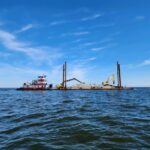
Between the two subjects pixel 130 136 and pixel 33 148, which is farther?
pixel 130 136

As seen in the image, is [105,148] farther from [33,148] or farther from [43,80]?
[43,80]

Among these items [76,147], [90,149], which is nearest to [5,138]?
[76,147]

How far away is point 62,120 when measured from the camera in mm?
13609

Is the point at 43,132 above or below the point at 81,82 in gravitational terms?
below

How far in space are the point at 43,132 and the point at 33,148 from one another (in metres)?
2.59

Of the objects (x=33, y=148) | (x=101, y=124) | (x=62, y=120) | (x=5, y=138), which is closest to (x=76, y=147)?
(x=33, y=148)

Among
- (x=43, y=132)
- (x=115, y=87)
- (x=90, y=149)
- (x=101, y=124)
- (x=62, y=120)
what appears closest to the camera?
(x=90, y=149)

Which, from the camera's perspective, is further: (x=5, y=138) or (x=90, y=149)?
(x=5, y=138)

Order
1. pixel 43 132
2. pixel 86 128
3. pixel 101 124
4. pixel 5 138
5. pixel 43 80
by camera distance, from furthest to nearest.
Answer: pixel 43 80 → pixel 101 124 → pixel 86 128 → pixel 43 132 → pixel 5 138

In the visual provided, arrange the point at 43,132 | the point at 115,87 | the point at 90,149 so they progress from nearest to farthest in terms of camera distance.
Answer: the point at 90,149, the point at 43,132, the point at 115,87

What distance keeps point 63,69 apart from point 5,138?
9517cm

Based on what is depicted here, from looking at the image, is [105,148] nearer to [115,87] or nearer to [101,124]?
[101,124]

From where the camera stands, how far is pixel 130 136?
30.4 ft

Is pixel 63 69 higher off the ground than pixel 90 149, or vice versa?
pixel 63 69
